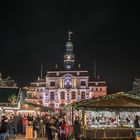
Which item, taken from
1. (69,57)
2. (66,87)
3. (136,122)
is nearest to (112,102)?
(136,122)

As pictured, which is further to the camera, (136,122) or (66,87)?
(66,87)

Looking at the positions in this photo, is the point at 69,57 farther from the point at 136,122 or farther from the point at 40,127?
the point at 136,122

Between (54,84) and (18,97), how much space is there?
68599 mm

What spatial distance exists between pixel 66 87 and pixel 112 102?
7250 centimetres

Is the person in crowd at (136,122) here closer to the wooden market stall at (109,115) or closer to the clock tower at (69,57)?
the wooden market stall at (109,115)

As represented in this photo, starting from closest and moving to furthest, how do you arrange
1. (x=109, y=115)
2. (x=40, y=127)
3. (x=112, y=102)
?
(x=112, y=102) → (x=109, y=115) → (x=40, y=127)

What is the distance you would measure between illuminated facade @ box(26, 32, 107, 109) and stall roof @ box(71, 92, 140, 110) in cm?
7082

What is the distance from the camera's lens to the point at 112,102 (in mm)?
22500

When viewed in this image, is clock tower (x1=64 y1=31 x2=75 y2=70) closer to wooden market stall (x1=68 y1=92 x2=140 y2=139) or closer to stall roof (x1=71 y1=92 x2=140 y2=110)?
wooden market stall (x1=68 y1=92 x2=140 y2=139)

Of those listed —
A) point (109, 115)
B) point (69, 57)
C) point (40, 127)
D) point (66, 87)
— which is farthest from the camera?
point (69, 57)

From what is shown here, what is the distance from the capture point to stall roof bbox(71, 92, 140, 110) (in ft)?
73.0

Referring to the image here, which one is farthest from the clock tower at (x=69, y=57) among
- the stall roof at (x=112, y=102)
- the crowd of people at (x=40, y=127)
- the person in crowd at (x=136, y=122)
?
the person in crowd at (x=136, y=122)

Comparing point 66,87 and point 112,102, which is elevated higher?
point 66,87

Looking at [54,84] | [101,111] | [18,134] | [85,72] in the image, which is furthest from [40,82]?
[101,111]
